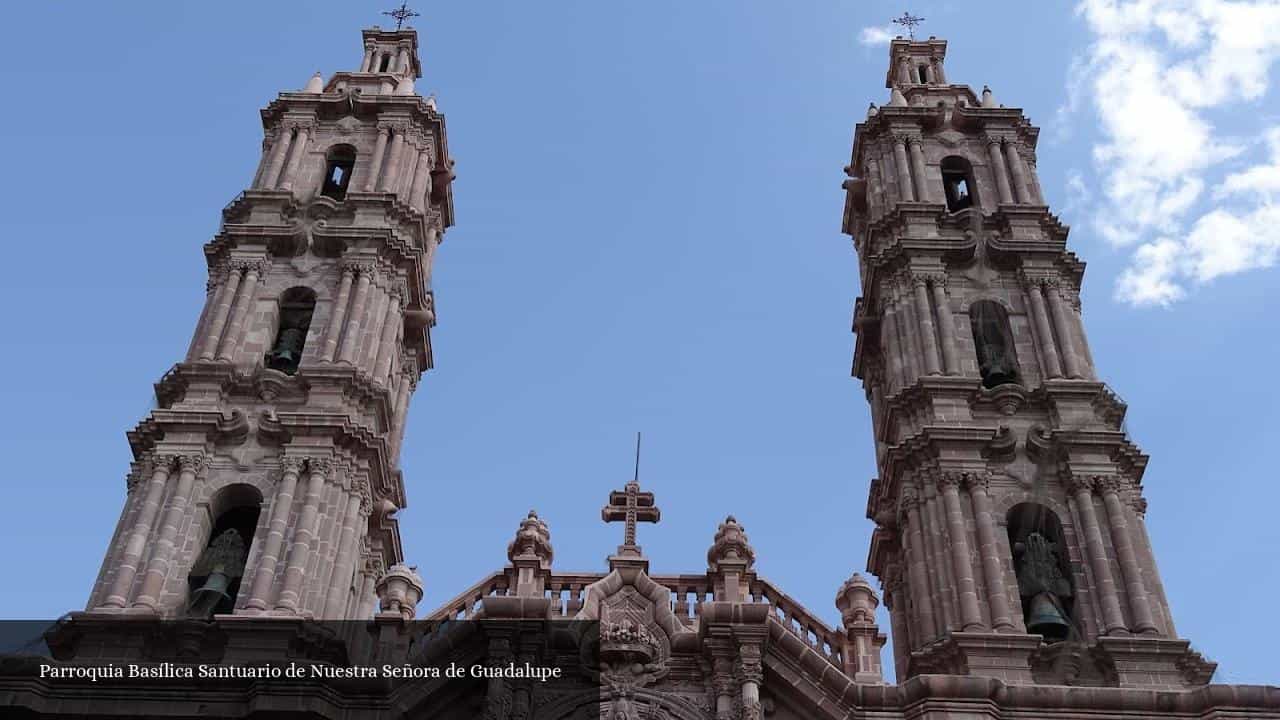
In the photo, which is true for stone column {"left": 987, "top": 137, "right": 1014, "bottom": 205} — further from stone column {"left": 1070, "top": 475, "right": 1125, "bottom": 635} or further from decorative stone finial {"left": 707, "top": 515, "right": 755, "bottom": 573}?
decorative stone finial {"left": 707, "top": 515, "right": 755, "bottom": 573}

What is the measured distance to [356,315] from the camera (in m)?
31.6

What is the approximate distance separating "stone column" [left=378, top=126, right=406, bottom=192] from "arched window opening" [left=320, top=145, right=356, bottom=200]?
99 centimetres

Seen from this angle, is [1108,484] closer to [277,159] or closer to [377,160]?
[377,160]

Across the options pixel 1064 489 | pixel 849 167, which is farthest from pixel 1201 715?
pixel 849 167

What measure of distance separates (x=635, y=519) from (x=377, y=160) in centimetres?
1259

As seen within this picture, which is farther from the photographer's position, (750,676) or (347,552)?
(347,552)

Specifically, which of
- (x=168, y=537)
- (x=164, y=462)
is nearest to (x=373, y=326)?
(x=164, y=462)

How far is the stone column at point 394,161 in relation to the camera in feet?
115

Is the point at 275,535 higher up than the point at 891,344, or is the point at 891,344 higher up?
the point at 891,344

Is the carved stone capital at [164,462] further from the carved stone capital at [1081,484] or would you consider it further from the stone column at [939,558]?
the carved stone capital at [1081,484]

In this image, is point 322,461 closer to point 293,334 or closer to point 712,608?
point 293,334

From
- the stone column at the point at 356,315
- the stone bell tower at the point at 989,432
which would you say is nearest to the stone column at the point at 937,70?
the stone bell tower at the point at 989,432

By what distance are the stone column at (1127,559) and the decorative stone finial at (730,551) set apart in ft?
20.8

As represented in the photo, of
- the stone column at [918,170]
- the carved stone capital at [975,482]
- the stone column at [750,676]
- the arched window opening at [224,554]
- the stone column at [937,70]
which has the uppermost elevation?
the stone column at [937,70]
